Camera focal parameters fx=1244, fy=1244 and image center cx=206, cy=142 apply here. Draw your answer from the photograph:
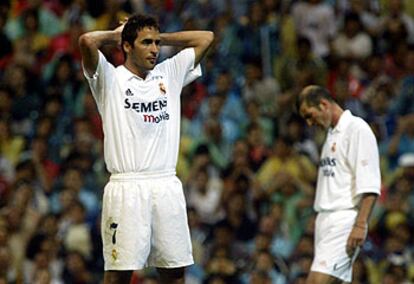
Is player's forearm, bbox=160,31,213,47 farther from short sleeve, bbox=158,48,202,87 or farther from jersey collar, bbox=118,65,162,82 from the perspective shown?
jersey collar, bbox=118,65,162,82

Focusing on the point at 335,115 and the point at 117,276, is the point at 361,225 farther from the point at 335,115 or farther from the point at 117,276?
the point at 117,276

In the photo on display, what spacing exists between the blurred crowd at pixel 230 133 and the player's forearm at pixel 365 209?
307 cm

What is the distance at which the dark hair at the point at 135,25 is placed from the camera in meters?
8.41

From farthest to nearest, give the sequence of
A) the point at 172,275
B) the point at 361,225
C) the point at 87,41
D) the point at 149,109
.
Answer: the point at 361,225 → the point at 172,275 → the point at 149,109 → the point at 87,41

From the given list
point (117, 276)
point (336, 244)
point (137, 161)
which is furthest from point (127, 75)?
point (336, 244)

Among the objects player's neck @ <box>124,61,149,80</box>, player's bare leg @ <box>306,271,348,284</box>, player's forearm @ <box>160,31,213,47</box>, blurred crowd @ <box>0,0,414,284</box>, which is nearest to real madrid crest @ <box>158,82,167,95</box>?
player's neck @ <box>124,61,149,80</box>

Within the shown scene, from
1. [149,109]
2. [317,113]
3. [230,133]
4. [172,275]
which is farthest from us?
[230,133]

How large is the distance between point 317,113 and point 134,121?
6.99 feet

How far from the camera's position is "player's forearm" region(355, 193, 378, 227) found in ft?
31.9

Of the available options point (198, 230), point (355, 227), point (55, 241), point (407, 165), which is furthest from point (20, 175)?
point (355, 227)

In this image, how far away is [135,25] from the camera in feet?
27.6

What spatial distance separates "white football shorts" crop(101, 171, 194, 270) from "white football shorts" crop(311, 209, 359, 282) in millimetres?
1783

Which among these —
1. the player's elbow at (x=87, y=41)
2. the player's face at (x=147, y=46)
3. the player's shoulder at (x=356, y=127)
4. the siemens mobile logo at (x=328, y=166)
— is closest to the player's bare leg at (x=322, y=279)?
the siemens mobile logo at (x=328, y=166)

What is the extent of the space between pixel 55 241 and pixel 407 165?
13.1ft
